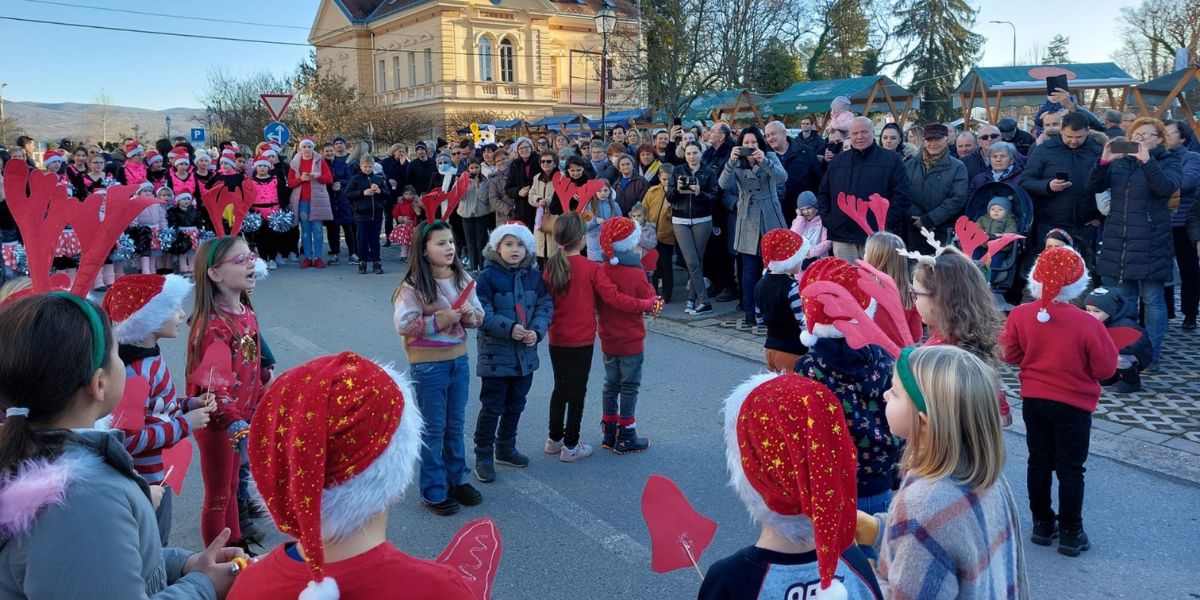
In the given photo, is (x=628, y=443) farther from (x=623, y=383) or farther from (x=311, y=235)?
(x=311, y=235)

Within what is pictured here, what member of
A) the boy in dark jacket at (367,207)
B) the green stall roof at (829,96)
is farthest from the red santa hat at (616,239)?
the green stall roof at (829,96)

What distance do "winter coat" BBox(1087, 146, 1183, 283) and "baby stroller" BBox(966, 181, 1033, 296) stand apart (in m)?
1.03

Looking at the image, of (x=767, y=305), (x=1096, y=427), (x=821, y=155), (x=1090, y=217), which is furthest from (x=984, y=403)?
(x=821, y=155)

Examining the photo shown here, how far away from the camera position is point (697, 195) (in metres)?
10.1

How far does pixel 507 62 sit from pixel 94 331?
5581 centimetres

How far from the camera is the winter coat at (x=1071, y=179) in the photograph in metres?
8.02

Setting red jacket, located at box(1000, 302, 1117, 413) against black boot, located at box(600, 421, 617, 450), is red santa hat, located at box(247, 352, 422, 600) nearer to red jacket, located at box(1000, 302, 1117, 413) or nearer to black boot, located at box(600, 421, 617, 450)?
red jacket, located at box(1000, 302, 1117, 413)

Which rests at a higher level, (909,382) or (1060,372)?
(909,382)

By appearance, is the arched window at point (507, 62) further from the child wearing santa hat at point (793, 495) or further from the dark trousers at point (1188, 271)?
the child wearing santa hat at point (793, 495)

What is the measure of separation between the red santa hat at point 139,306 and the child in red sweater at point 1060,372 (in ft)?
12.6

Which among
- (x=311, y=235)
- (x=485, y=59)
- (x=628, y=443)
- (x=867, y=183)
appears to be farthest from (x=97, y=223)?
(x=485, y=59)

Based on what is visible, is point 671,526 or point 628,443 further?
point 628,443

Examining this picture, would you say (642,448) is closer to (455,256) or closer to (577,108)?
(455,256)

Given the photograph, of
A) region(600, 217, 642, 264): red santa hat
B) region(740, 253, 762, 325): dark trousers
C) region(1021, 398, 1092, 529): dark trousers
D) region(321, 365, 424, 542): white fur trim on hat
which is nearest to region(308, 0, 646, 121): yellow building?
region(740, 253, 762, 325): dark trousers
